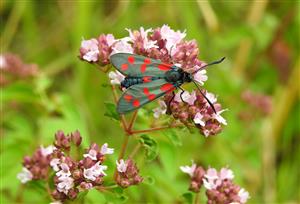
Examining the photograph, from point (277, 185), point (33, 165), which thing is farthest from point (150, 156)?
point (277, 185)

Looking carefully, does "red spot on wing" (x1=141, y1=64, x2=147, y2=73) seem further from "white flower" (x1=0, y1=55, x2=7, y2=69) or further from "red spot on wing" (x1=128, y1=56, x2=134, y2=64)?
"white flower" (x1=0, y1=55, x2=7, y2=69)

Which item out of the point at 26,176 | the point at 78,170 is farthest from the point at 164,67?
the point at 26,176

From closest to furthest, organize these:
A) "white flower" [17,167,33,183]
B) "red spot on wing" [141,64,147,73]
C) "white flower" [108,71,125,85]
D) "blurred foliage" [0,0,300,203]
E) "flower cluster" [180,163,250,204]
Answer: "red spot on wing" [141,64,147,73]
"white flower" [108,71,125,85]
"flower cluster" [180,163,250,204]
"white flower" [17,167,33,183]
"blurred foliage" [0,0,300,203]

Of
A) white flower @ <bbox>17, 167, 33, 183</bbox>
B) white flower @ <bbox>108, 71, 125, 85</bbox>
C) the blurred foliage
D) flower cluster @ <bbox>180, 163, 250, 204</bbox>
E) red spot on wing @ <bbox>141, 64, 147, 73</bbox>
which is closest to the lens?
red spot on wing @ <bbox>141, 64, 147, 73</bbox>

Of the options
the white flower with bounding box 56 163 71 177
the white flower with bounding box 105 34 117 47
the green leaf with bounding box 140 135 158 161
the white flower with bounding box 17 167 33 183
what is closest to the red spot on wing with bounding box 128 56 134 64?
the white flower with bounding box 105 34 117 47

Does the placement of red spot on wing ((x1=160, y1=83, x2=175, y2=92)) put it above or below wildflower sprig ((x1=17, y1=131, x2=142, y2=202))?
above

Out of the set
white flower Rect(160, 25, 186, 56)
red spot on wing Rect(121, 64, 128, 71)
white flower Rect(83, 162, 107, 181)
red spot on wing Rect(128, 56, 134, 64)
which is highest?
white flower Rect(160, 25, 186, 56)
